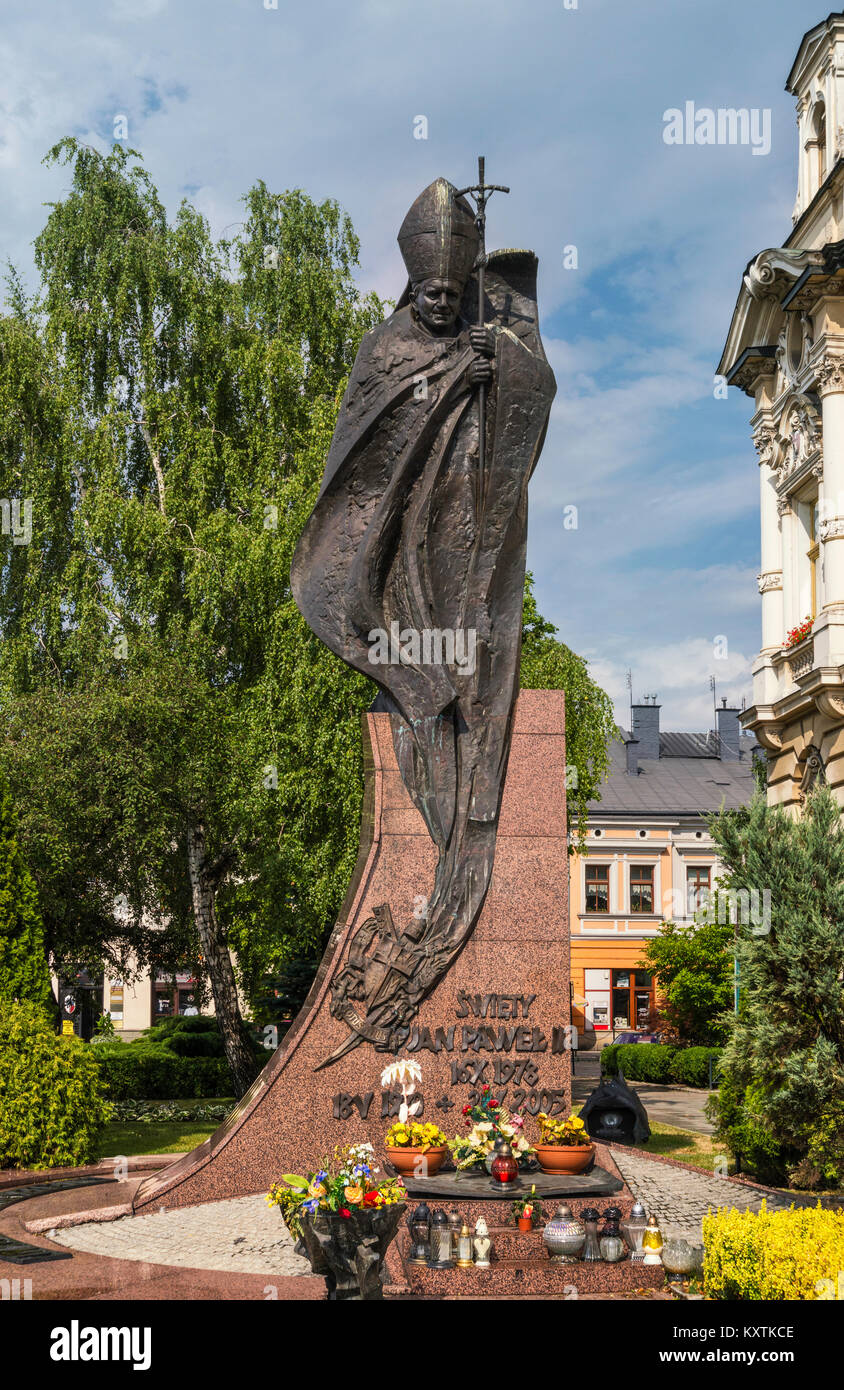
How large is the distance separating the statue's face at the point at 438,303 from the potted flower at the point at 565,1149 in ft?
19.8

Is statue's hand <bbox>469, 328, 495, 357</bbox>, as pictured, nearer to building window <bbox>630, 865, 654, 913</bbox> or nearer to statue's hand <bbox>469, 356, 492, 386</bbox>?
statue's hand <bbox>469, 356, 492, 386</bbox>

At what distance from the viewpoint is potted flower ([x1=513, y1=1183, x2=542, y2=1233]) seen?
7051 millimetres

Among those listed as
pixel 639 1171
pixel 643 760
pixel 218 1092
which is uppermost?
pixel 643 760

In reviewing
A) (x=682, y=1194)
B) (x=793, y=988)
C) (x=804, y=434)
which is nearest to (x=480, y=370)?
(x=793, y=988)

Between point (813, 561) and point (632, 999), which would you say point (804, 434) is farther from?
point (632, 999)

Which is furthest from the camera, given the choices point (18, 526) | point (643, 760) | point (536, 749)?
point (643, 760)

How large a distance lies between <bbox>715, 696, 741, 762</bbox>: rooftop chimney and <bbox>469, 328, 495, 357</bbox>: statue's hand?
43.5 metres

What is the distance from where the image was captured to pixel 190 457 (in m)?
21.1

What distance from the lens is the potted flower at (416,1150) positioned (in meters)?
7.91

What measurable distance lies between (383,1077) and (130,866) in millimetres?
10740

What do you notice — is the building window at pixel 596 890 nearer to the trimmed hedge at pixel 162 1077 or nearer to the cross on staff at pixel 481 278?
the trimmed hedge at pixel 162 1077
